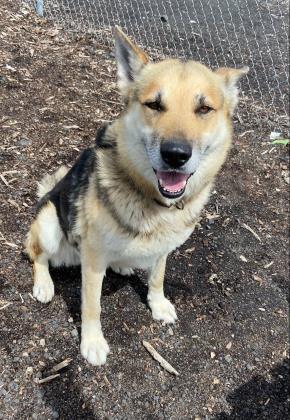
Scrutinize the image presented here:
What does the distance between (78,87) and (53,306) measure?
322 centimetres

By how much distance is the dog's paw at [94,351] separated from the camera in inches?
114

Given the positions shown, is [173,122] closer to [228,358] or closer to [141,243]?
[141,243]

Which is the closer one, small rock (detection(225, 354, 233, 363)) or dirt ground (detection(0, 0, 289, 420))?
dirt ground (detection(0, 0, 289, 420))

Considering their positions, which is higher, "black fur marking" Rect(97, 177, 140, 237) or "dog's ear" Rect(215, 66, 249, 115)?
"dog's ear" Rect(215, 66, 249, 115)

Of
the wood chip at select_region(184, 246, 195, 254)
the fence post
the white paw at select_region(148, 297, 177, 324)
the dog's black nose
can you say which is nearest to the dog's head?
the dog's black nose

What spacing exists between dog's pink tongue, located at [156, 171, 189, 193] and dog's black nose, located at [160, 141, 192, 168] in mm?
138

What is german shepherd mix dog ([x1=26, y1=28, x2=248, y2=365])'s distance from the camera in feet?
7.56

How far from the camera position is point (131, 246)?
252 centimetres

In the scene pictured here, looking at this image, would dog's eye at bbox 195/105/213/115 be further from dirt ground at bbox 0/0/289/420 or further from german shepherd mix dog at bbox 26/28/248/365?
dirt ground at bbox 0/0/289/420

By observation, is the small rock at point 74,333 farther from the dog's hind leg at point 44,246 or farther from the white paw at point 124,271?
the white paw at point 124,271

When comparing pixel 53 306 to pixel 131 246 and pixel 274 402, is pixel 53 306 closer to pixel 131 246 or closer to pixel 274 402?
pixel 131 246

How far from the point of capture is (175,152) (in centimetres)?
216

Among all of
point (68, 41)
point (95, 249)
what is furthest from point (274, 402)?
point (68, 41)

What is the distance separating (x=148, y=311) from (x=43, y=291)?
31.8 inches
